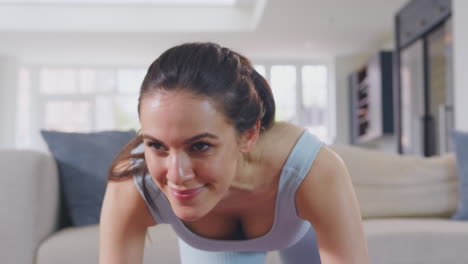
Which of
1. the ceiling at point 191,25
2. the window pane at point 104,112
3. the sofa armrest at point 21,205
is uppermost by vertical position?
the ceiling at point 191,25

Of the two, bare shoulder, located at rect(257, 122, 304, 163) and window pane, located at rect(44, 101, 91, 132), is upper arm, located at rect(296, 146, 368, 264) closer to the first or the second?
bare shoulder, located at rect(257, 122, 304, 163)

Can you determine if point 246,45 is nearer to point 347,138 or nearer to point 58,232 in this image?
point 347,138

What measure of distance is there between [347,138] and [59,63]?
5506mm

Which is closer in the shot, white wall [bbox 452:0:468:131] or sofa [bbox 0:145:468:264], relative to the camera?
sofa [bbox 0:145:468:264]

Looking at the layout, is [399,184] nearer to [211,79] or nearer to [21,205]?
[21,205]

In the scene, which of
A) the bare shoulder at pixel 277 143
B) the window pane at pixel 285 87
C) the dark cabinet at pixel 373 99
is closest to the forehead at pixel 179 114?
the bare shoulder at pixel 277 143

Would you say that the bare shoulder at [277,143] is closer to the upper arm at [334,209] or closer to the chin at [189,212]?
the upper arm at [334,209]

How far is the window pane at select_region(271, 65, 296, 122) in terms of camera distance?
10.9 m

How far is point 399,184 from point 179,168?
5.50 feet

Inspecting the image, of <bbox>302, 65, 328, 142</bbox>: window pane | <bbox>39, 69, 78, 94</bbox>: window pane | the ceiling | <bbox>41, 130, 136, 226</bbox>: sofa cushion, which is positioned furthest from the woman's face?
<bbox>39, 69, 78, 94</bbox>: window pane

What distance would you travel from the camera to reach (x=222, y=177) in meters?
0.99

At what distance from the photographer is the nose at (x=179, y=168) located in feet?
3.04

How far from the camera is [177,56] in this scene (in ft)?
3.10

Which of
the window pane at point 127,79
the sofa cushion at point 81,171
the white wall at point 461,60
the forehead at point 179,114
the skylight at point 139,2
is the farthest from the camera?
the window pane at point 127,79
